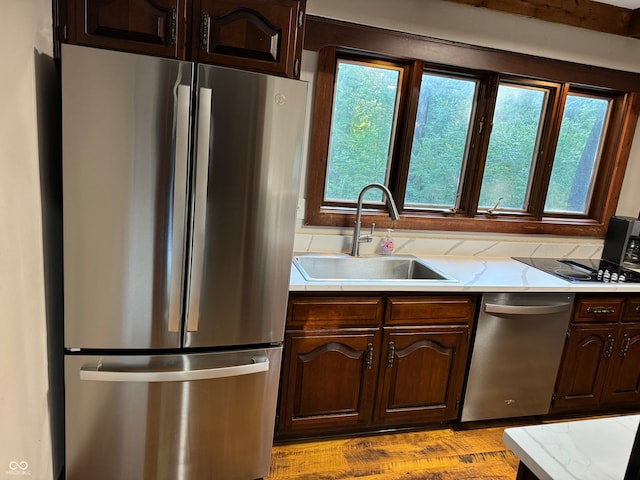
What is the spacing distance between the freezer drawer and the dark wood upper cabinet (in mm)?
1116

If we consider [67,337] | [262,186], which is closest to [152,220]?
[262,186]

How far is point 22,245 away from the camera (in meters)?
1.37

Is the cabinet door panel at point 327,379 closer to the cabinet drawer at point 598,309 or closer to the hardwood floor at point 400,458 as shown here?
the hardwood floor at point 400,458

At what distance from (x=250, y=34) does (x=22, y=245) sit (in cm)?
104

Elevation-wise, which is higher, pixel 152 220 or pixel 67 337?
pixel 152 220

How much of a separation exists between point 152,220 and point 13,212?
415 millimetres

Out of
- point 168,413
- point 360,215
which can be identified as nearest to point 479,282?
point 360,215

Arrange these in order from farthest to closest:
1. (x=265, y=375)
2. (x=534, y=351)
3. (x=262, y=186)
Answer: (x=534, y=351)
(x=265, y=375)
(x=262, y=186)

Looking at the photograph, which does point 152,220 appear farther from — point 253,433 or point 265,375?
point 253,433

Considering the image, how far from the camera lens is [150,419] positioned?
1.77 meters

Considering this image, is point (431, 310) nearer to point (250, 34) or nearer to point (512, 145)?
point (512, 145)

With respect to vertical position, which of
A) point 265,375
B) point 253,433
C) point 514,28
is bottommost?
point 253,433

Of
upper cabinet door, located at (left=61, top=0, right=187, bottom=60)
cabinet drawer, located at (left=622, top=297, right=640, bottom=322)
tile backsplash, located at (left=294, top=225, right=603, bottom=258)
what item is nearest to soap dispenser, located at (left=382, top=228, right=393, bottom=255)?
tile backsplash, located at (left=294, top=225, right=603, bottom=258)

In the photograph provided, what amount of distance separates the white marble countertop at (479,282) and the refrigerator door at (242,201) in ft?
0.92
